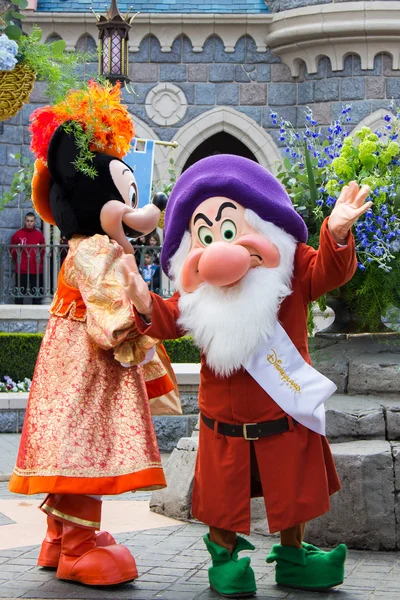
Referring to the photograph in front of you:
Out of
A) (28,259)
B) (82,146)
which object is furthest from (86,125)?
(28,259)

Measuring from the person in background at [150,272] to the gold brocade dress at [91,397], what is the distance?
22.4ft

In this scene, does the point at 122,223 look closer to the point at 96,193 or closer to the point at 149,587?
the point at 96,193

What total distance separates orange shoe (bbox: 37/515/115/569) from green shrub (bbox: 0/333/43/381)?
5.19 m

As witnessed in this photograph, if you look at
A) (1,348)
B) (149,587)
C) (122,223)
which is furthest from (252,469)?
(1,348)

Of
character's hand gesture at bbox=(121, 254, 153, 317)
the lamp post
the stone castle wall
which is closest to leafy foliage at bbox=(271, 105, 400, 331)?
character's hand gesture at bbox=(121, 254, 153, 317)

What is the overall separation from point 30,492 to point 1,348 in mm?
5549

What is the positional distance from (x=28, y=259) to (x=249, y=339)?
7.85m

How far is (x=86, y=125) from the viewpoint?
3.91 m

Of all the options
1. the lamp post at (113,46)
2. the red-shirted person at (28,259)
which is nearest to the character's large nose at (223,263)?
the lamp post at (113,46)

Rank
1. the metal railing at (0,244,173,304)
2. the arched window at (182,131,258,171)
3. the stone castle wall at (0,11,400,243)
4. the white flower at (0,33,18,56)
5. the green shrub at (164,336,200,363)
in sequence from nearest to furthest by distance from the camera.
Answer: the white flower at (0,33,18,56) → the green shrub at (164,336,200,363) → the metal railing at (0,244,173,304) → the stone castle wall at (0,11,400,243) → the arched window at (182,131,258,171)

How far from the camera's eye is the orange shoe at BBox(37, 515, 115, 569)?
3809mm

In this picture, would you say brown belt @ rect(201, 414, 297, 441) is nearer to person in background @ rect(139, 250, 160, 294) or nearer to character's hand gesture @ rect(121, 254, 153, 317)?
character's hand gesture @ rect(121, 254, 153, 317)

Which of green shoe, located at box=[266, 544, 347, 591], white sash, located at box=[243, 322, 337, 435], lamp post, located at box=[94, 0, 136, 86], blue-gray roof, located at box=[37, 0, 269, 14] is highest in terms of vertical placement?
blue-gray roof, located at box=[37, 0, 269, 14]

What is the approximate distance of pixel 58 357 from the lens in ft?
12.3
